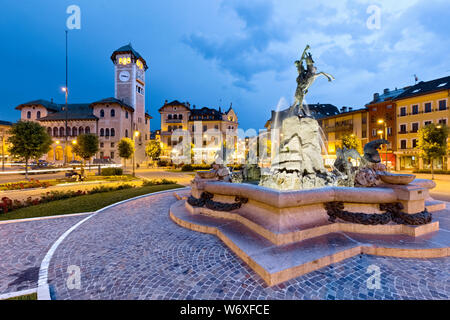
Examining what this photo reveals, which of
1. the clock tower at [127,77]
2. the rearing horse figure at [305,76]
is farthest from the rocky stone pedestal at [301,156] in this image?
the clock tower at [127,77]

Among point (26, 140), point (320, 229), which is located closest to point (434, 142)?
point (320, 229)

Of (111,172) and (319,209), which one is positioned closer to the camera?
(319,209)

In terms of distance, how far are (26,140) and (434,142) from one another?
1788 inches

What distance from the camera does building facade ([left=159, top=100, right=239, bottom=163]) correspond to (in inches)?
2096

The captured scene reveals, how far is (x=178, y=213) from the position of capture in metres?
7.21

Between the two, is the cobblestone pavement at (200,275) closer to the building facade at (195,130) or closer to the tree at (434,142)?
the tree at (434,142)

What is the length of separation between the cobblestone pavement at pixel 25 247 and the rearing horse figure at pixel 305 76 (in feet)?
36.2

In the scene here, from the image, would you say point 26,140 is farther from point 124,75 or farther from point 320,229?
point 124,75

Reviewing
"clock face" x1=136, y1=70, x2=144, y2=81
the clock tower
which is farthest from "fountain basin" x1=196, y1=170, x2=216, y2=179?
"clock face" x1=136, y1=70, x2=144, y2=81

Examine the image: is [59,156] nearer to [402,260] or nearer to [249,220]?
[249,220]

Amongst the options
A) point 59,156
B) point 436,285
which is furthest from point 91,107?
point 436,285

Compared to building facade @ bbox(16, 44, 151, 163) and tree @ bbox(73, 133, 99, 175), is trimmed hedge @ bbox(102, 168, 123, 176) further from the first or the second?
building facade @ bbox(16, 44, 151, 163)

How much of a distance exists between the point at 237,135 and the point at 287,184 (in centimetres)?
4965

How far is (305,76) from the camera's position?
973cm
